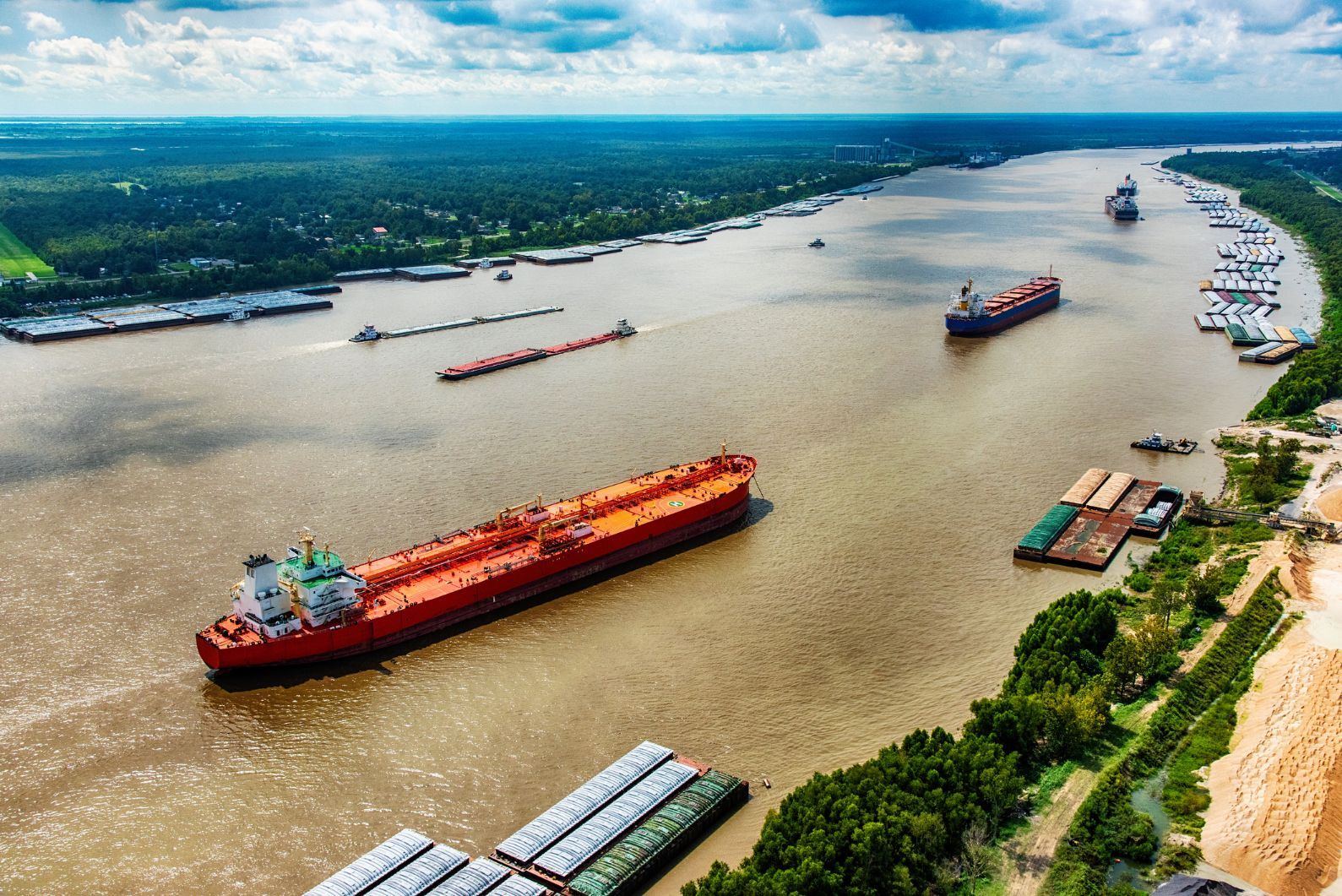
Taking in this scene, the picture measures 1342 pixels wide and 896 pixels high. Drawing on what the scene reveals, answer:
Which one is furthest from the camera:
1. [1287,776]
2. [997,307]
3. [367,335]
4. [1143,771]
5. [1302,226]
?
[1302,226]

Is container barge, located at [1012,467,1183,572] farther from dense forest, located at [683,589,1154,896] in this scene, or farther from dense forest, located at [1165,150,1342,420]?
dense forest, located at [1165,150,1342,420]

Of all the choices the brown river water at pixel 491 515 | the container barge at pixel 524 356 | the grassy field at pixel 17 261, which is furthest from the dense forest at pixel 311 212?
the container barge at pixel 524 356

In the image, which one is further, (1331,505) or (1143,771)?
(1331,505)

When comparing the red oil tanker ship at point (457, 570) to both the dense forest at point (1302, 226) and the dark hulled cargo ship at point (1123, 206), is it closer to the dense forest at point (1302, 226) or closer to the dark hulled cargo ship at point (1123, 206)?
the dense forest at point (1302, 226)

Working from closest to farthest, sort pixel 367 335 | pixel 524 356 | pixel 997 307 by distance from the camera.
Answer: pixel 524 356
pixel 367 335
pixel 997 307

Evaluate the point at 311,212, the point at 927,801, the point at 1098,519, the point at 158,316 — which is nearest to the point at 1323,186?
the point at 311,212

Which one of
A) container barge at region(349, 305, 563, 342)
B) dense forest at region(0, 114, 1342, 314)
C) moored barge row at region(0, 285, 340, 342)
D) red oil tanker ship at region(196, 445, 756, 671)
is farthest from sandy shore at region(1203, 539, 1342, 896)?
dense forest at region(0, 114, 1342, 314)

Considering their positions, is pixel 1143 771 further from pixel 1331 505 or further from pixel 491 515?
pixel 491 515

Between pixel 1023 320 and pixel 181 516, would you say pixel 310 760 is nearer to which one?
pixel 181 516
